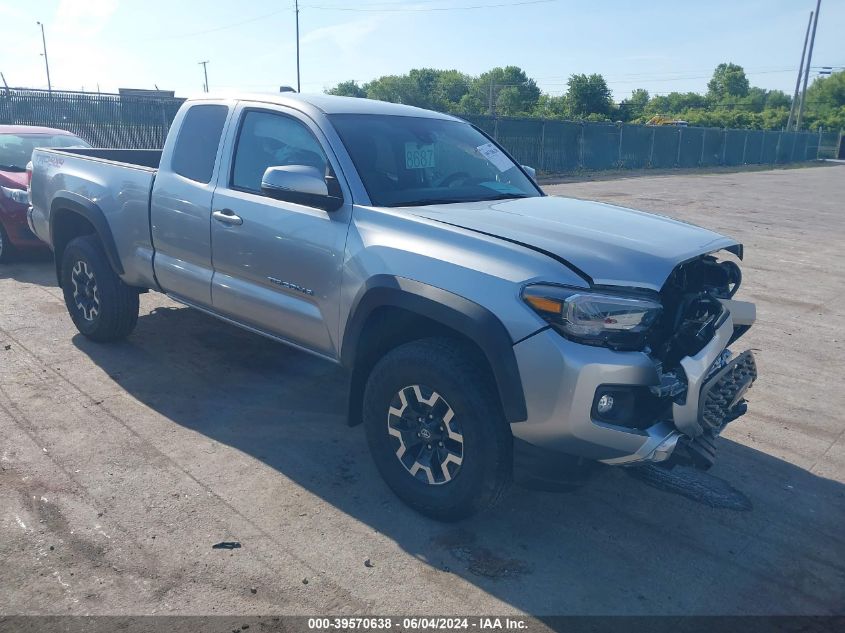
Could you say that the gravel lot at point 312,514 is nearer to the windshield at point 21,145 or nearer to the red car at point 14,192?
the red car at point 14,192

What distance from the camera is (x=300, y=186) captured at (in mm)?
3658

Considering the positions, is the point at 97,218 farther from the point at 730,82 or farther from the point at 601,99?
the point at 730,82

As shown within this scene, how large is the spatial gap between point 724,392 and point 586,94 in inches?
2889

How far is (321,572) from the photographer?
3.08 meters

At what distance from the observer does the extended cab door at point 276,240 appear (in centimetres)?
383

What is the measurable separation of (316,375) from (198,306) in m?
1.00

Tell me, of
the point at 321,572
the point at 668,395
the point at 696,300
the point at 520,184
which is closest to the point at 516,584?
the point at 321,572

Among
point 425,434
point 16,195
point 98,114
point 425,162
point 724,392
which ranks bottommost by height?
point 425,434

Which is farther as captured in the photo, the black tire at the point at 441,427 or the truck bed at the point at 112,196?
the truck bed at the point at 112,196

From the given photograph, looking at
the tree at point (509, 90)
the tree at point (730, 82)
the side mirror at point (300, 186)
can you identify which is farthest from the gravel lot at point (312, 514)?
the tree at point (730, 82)

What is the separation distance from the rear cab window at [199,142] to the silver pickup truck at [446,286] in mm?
15

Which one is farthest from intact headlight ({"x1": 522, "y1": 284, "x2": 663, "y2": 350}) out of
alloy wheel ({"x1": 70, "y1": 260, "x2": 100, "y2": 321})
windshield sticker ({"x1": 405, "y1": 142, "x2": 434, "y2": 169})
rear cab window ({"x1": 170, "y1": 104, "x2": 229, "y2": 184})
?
alloy wheel ({"x1": 70, "y1": 260, "x2": 100, "y2": 321})

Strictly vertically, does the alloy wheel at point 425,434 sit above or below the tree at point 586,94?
below

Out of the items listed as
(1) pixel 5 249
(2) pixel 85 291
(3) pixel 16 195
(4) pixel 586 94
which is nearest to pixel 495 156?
(2) pixel 85 291
